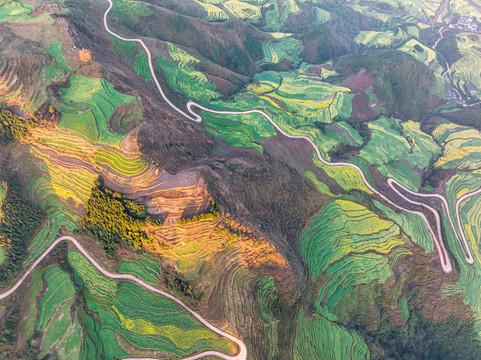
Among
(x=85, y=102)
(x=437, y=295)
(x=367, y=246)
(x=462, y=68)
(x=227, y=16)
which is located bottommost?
(x=437, y=295)

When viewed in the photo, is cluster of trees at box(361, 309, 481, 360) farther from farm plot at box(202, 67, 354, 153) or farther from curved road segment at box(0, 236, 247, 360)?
farm plot at box(202, 67, 354, 153)

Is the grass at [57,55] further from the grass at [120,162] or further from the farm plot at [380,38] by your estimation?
the farm plot at [380,38]

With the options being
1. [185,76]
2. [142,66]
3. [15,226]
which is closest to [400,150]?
[185,76]

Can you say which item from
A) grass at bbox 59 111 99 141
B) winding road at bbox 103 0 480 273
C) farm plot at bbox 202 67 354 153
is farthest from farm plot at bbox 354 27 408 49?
grass at bbox 59 111 99 141

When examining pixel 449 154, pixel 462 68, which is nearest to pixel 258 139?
pixel 449 154

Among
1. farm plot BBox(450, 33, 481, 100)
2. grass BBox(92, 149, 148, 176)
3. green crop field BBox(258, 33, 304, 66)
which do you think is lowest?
farm plot BBox(450, 33, 481, 100)

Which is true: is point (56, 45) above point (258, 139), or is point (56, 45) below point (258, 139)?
above

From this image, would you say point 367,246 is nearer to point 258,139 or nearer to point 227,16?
point 258,139
